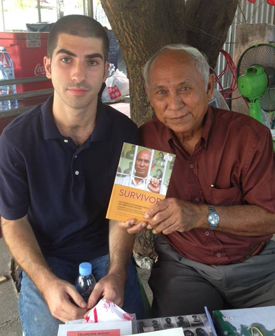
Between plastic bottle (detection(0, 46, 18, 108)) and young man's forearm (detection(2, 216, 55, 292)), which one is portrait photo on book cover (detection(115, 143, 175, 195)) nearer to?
young man's forearm (detection(2, 216, 55, 292))

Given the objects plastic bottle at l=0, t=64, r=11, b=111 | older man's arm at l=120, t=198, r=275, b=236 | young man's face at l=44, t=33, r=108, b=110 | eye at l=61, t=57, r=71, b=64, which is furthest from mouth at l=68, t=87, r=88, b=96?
plastic bottle at l=0, t=64, r=11, b=111

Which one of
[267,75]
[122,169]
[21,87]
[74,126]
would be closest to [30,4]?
[21,87]

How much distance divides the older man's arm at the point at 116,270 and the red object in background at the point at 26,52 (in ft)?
8.71

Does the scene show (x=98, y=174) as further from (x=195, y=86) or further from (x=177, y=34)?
(x=177, y=34)

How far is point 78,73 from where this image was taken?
5.51 ft

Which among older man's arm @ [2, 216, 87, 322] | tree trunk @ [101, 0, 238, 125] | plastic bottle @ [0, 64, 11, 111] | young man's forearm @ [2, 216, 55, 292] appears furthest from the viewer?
plastic bottle @ [0, 64, 11, 111]

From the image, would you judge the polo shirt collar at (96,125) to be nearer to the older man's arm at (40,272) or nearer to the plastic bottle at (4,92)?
the older man's arm at (40,272)

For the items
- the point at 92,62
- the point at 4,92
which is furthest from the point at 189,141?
the point at 4,92

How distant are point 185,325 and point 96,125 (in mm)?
1057

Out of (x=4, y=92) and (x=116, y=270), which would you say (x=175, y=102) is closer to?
(x=116, y=270)

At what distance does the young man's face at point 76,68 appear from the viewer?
66.8 inches

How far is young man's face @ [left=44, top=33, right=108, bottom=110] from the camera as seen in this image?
1696 millimetres

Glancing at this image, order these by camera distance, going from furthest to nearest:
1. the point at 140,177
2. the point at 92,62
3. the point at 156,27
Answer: the point at 156,27 < the point at 92,62 < the point at 140,177

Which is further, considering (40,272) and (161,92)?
(161,92)
